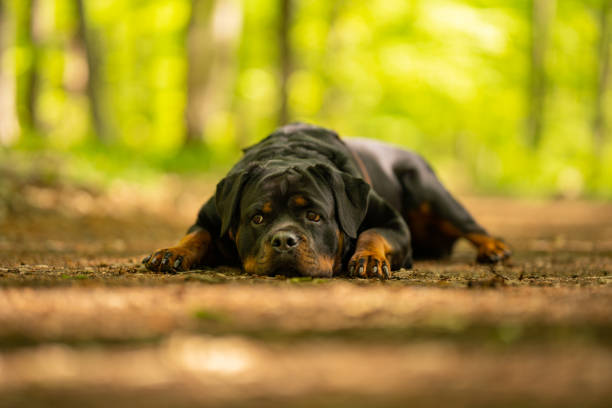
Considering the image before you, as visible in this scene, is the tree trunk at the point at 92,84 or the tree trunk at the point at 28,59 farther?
the tree trunk at the point at 28,59

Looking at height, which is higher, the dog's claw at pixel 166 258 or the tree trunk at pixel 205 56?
the tree trunk at pixel 205 56

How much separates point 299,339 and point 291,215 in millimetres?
1962

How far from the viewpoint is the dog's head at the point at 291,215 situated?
383 cm

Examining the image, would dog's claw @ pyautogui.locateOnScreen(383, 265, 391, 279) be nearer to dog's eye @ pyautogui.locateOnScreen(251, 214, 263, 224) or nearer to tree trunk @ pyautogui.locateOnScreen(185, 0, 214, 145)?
dog's eye @ pyautogui.locateOnScreen(251, 214, 263, 224)

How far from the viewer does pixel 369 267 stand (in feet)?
12.8

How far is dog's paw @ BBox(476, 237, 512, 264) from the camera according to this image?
5.17 meters

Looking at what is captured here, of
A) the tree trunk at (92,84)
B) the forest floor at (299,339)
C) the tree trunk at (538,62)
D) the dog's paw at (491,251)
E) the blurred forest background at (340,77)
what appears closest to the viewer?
the forest floor at (299,339)

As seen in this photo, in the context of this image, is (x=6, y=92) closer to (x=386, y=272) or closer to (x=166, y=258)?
(x=166, y=258)

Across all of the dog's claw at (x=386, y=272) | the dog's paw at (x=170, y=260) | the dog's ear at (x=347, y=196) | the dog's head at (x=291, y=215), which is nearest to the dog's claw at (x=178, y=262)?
the dog's paw at (x=170, y=260)

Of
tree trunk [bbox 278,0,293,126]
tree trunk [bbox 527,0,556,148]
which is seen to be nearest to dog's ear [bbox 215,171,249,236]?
tree trunk [bbox 278,0,293,126]

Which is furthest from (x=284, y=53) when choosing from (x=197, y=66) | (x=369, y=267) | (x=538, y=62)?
(x=369, y=267)

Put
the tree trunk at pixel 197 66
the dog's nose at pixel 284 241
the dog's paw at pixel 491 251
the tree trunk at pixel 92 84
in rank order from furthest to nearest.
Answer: the tree trunk at pixel 197 66 → the tree trunk at pixel 92 84 → the dog's paw at pixel 491 251 → the dog's nose at pixel 284 241

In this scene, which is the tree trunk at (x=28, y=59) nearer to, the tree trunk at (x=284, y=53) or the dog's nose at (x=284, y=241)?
the tree trunk at (x=284, y=53)

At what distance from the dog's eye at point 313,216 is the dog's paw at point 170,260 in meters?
0.87
